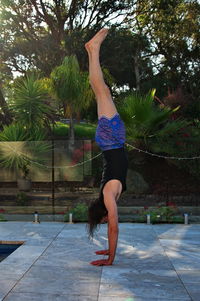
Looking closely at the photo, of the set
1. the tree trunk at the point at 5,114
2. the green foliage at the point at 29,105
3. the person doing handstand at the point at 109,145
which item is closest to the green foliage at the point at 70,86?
the green foliage at the point at 29,105

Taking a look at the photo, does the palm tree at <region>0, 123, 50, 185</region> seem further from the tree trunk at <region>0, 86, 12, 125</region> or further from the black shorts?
the black shorts

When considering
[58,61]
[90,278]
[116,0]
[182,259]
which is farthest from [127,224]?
[116,0]

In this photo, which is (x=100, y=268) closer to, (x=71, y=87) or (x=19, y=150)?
→ (x=19, y=150)

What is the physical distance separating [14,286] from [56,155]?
7702 mm

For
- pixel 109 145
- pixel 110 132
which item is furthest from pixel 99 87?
pixel 109 145

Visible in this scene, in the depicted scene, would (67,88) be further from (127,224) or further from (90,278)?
(90,278)

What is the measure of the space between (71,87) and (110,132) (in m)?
8.51

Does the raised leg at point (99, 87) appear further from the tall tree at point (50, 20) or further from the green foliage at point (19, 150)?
the tall tree at point (50, 20)

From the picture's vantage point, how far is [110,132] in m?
4.19

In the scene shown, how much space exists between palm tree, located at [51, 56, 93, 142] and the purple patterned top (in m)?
8.43

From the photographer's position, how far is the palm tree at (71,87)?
12.5 metres

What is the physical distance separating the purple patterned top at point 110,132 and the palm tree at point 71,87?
8.43 meters

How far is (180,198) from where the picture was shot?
34.0 feet

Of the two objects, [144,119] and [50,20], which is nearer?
[144,119]
